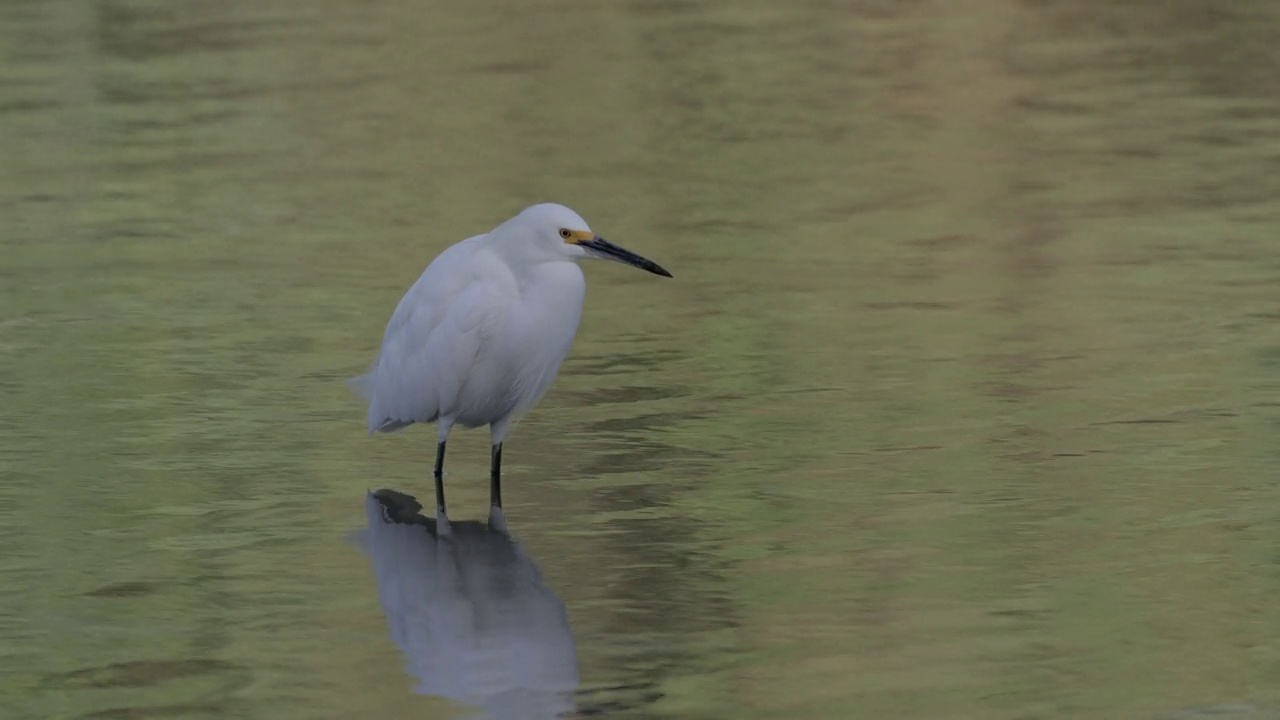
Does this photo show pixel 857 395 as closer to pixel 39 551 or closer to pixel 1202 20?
pixel 39 551

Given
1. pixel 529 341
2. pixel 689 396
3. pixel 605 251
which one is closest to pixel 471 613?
pixel 529 341

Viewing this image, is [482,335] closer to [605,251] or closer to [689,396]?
[605,251]

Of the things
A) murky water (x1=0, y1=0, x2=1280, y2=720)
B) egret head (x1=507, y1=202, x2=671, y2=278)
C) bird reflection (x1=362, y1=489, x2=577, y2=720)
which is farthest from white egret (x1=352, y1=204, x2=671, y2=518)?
murky water (x1=0, y1=0, x2=1280, y2=720)

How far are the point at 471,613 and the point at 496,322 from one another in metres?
1.14

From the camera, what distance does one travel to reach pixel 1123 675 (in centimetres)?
535

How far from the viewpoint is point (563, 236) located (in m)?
6.86

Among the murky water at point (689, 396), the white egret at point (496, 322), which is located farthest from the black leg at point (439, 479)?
the murky water at point (689, 396)

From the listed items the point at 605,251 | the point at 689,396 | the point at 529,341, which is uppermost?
the point at 605,251

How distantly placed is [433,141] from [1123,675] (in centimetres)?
949

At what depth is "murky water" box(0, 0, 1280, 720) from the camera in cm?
566

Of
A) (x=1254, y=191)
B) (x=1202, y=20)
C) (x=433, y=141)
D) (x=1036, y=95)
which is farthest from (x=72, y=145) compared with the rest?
(x=1202, y=20)

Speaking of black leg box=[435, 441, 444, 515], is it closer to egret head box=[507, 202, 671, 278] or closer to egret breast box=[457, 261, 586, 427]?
egret breast box=[457, 261, 586, 427]

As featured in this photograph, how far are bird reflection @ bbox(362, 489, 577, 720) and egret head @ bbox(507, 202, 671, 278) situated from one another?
887 millimetres

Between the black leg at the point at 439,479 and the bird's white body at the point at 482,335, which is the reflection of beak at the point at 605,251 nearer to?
the bird's white body at the point at 482,335
